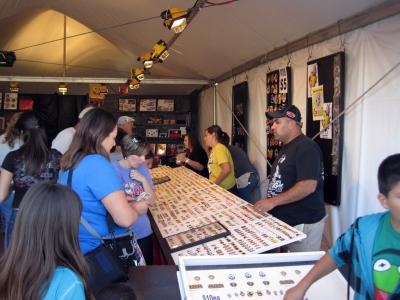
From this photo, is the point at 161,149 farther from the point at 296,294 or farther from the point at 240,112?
the point at 296,294

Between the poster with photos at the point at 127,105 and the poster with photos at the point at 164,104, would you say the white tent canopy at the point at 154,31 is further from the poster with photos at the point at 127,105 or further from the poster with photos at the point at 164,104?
the poster with photos at the point at 127,105

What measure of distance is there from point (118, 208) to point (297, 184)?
1361mm

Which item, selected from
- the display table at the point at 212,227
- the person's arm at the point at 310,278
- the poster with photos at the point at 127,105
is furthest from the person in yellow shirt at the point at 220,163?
the poster with photos at the point at 127,105

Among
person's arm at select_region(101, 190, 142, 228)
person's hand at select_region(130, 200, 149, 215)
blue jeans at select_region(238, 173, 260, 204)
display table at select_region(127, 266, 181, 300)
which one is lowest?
blue jeans at select_region(238, 173, 260, 204)

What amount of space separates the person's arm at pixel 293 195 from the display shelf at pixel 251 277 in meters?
1.14

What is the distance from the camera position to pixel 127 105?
10711mm

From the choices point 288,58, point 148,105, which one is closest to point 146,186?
point 288,58

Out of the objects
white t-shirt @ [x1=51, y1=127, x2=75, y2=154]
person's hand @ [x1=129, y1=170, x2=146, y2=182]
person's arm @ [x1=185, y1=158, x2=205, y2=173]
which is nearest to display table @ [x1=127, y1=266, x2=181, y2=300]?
person's hand @ [x1=129, y1=170, x2=146, y2=182]

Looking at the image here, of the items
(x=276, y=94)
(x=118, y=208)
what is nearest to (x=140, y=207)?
(x=118, y=208)

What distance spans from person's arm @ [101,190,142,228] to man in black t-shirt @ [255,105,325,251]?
3.80 ft

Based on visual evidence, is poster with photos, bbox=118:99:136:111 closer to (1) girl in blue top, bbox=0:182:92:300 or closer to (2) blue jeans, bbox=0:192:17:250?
(2) blue jeans, bbox=0:192:17:250

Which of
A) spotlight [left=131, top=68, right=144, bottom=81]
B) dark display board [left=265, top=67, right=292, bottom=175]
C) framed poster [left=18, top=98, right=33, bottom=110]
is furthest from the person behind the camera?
framed poster [left=18, top=98, right=33, bottom=110]

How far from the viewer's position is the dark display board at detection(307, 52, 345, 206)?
320 cm

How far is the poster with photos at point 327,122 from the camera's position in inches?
131
